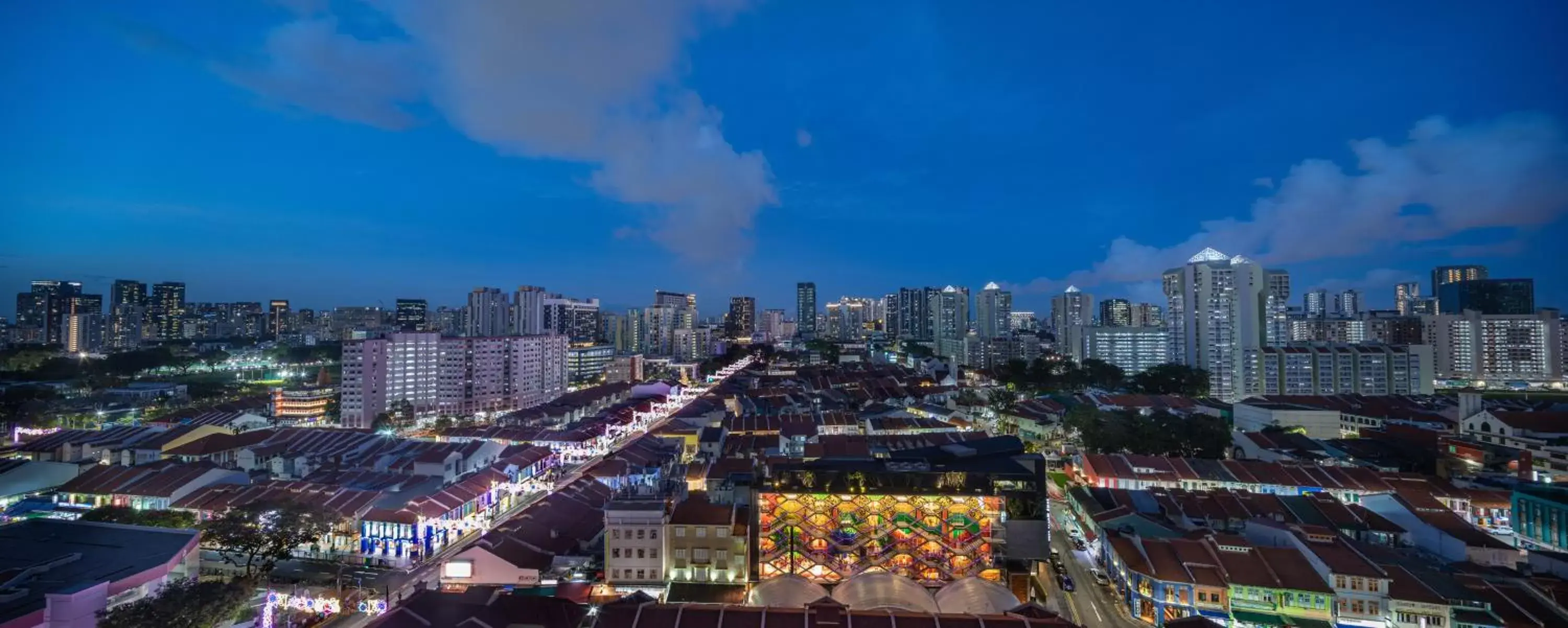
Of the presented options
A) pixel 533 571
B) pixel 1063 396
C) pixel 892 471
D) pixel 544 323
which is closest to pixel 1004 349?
pixel 1063 396

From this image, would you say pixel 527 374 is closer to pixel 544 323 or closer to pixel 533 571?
pixel 544 323

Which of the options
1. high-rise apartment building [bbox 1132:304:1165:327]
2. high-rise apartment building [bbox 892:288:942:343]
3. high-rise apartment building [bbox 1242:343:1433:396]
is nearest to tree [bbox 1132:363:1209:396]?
high-rise apartment building [bbox 1242:343:1433:396]

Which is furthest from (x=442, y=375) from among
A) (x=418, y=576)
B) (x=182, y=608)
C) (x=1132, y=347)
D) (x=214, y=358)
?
(x=1132, y=347)

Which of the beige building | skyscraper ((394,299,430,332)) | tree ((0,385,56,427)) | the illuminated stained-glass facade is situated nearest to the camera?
the beige building

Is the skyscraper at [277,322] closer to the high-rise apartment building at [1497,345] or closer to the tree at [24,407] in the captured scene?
the tree at [24,407]

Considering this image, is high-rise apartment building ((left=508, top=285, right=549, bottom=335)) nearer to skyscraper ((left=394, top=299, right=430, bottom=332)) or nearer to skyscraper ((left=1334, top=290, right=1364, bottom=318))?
skyscraper ((left=394, top=299, right=430, bottom=332))

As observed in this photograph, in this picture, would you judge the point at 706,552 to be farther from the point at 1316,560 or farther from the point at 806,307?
the point at 806,307
